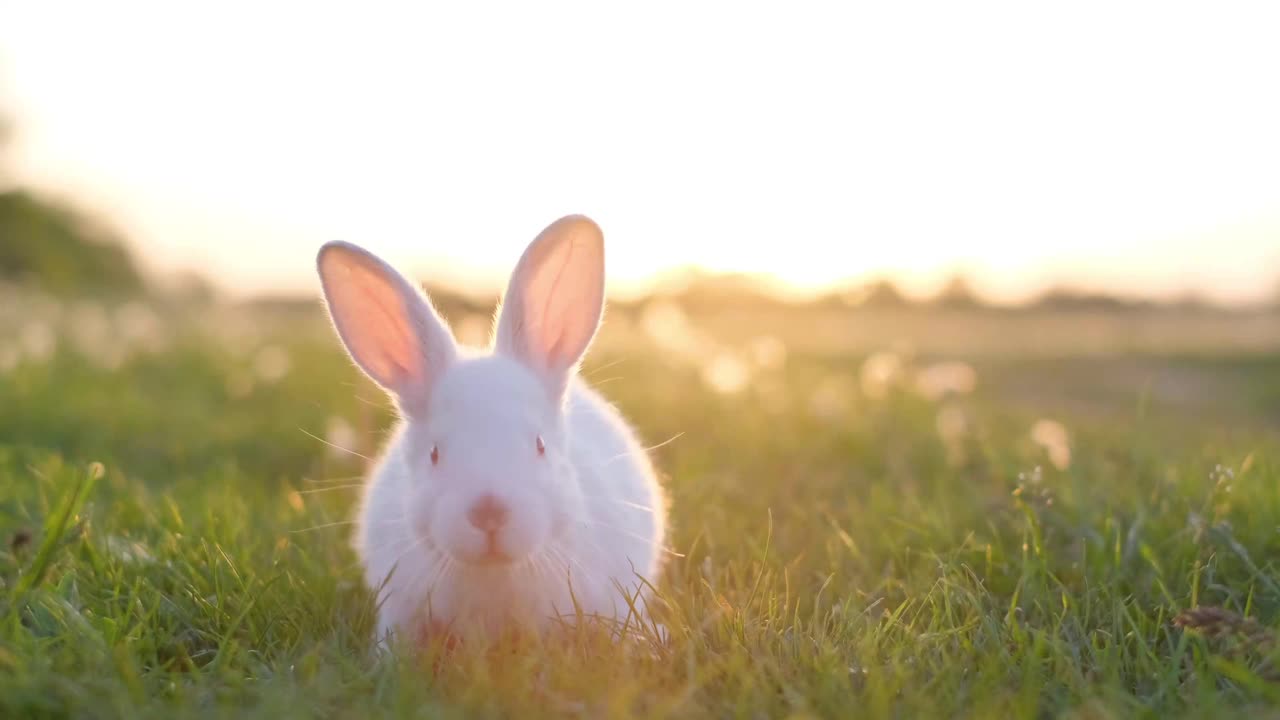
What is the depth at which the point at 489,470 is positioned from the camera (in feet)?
8.08

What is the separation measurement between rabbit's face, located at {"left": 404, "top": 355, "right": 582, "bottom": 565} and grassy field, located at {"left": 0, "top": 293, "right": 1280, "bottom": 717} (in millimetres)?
273

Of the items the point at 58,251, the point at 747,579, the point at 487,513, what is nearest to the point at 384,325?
the point at 487,513

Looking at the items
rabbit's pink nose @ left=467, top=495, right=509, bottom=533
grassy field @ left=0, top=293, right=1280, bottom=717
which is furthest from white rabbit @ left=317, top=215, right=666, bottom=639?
grassy field @ left=0, top=293, right=1280, bottom=717

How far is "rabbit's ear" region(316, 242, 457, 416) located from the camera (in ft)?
9.30

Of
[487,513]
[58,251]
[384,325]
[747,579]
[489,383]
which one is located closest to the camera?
[487,513]

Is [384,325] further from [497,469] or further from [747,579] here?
[747,579]

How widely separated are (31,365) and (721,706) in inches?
265

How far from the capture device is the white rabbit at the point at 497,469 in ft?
8.13

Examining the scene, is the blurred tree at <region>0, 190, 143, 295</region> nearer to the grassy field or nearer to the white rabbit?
the grassy field

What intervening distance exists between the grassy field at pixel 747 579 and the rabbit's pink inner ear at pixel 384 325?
512mm

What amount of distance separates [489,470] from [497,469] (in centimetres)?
2

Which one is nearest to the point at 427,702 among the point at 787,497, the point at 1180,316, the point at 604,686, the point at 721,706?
the point at 604,686

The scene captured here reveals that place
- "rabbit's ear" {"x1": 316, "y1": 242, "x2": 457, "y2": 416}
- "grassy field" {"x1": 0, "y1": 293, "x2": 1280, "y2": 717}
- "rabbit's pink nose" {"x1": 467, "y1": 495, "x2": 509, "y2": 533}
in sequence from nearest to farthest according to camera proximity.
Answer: "grassy field" {"x1": 0, "y1": 293, "x2": 1280, "y2": 717} < "rabbit's pink nose" {"x1": 467, "y1": 495, "x2": 509, "y2": 533} < "rabbit's ear" {"x1": 316, "y1": 242, "x2": 457, "y2": 416}

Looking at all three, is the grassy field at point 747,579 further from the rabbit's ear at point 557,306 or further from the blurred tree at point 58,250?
the blurred tree at point 58,250
